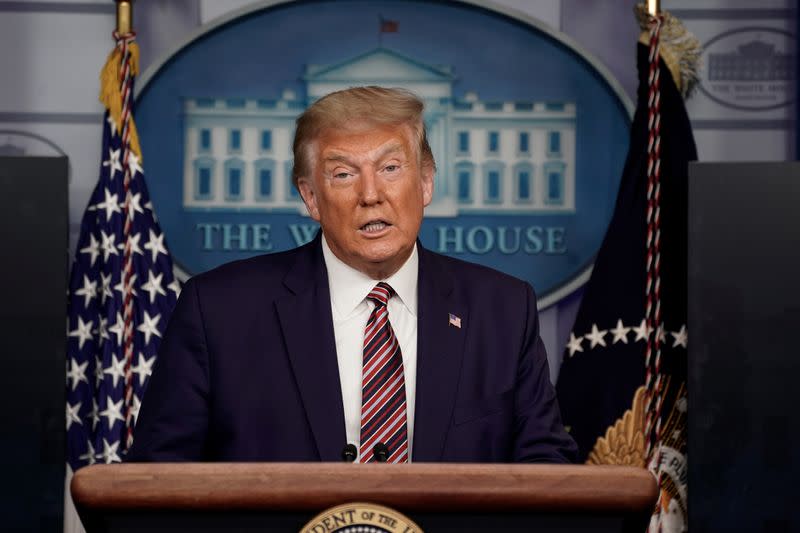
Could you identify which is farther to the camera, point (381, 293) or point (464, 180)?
point (464, 180)

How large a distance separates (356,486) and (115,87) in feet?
8.39

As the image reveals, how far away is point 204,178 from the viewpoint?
3719 mm

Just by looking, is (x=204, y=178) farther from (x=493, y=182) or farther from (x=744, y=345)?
(x=744, y=345)

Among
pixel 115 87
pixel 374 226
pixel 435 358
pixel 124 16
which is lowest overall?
pixel 435 358

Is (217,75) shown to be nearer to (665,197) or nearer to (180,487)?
(665,197)

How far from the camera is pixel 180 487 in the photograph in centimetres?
119

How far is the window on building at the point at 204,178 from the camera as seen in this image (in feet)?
12.2

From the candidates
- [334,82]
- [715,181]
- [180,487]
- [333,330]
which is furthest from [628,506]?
[334,82]

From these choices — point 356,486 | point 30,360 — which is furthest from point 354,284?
point 30,360

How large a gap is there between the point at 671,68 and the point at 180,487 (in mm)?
2595

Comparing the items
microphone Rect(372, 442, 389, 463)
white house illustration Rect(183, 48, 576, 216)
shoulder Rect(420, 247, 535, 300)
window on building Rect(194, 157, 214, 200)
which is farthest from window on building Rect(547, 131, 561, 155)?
microphone Rect(372, 442, 389, 463)

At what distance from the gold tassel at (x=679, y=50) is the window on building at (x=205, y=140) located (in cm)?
148

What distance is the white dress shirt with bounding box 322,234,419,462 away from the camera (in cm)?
198

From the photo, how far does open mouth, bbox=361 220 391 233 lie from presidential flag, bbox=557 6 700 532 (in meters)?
1.41
